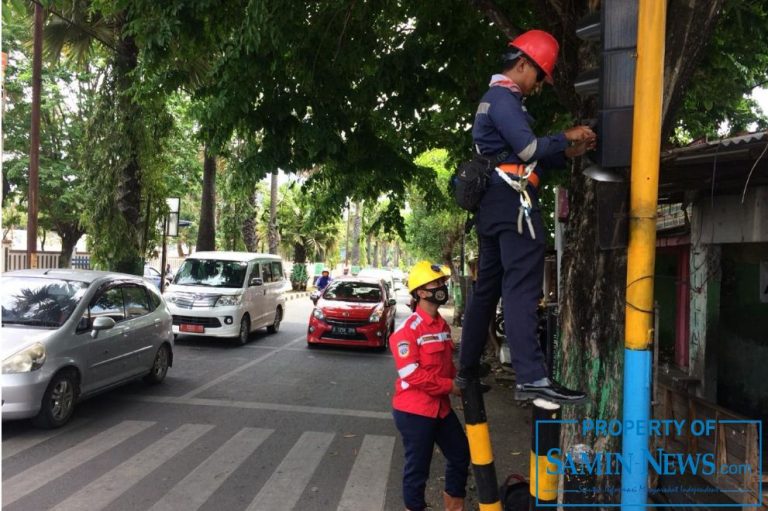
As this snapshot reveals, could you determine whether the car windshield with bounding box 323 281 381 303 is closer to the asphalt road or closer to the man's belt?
the asphalt road

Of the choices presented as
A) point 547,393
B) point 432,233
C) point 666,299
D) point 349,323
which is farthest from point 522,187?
point 432,233

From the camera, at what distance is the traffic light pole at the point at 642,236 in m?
2.33

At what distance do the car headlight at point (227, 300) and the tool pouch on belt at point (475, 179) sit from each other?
1075 cm

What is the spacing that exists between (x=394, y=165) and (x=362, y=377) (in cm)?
388

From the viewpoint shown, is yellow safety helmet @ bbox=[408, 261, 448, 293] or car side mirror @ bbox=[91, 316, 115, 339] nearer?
yellow safety helmet @ bbox=[408, 261, 448, 293]

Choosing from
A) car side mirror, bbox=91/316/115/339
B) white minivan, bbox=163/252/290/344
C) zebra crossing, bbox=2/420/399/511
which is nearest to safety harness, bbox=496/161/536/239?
zebra crossing, bbox=2/420/399/511

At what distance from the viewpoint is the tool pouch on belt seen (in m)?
2.66

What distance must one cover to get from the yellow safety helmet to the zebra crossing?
2.03m

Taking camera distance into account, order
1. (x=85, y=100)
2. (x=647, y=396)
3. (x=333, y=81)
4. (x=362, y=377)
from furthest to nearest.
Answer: (x=85, y=100), (x=362, y=377), (x=333, y=81), (x=647, y=396)

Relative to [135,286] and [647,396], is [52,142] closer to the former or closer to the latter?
[135,286]

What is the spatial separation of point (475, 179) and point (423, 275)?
1297mm

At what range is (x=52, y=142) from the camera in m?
22.7

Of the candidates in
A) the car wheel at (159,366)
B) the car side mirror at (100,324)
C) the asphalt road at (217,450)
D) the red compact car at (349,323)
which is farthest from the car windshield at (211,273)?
the car side mirror at (100,324)

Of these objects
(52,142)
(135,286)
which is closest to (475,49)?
(135,286)
